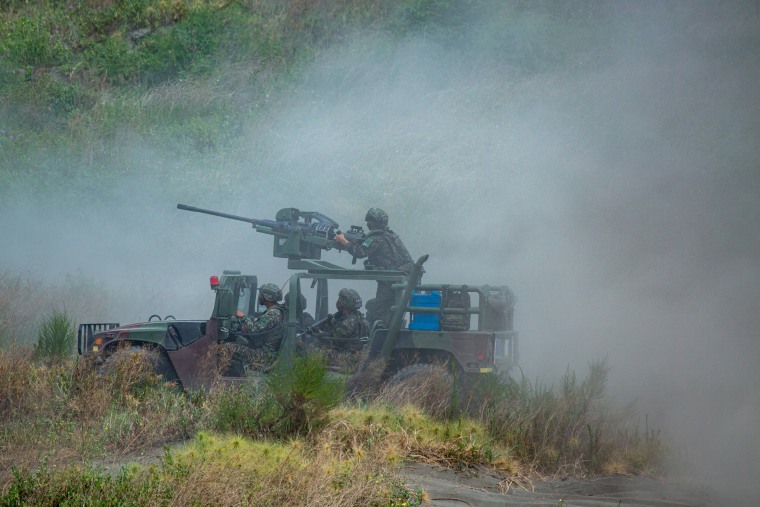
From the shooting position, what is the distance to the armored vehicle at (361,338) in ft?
35.9

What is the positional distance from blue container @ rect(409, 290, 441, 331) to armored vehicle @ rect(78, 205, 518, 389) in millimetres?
11

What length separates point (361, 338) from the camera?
37.3 ft

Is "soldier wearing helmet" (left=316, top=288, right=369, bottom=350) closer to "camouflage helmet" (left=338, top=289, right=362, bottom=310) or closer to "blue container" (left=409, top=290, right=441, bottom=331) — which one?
"camouflage helmet" (left=338, top=289, right=362, bottom=310)

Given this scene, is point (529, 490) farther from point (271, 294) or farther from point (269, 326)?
point (271, 294)

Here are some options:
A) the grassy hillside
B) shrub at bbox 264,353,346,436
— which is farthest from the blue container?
the grassy hillside

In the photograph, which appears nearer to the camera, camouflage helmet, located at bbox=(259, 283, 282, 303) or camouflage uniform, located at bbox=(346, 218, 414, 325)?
camouflage helmet, located at bbox=(259, 283, 282, 303)

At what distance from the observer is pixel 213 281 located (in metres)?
11.2

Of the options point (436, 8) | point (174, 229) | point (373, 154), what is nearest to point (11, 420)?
point (174, 229)

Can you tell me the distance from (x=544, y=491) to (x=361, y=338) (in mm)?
3304

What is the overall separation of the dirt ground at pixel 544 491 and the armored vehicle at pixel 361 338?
2043 mm

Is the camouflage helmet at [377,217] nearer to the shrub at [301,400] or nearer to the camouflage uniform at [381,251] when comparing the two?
the camouflage uniform at [381,251]

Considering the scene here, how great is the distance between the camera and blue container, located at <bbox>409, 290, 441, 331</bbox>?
436 inches

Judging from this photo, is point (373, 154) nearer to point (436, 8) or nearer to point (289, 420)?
point (436, 8)

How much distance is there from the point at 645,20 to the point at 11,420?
20.4 m
